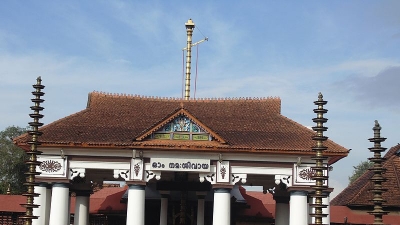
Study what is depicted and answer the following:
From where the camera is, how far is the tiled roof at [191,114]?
27.2m

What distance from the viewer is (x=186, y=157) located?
1081 inches

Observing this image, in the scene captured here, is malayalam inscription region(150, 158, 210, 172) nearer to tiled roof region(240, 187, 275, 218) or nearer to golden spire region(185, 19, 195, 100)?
tiled roof region(240, 187, 275, 218)

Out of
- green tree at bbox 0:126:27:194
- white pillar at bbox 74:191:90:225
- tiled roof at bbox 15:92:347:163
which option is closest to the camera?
tiled roof at bbox 15:92:347:163

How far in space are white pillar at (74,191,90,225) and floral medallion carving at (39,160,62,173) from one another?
5002mm

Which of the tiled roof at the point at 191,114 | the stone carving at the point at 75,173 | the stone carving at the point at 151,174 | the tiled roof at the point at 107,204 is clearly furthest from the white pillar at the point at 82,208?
the stone carving at the point at 151,174

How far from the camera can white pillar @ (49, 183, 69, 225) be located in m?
27.0

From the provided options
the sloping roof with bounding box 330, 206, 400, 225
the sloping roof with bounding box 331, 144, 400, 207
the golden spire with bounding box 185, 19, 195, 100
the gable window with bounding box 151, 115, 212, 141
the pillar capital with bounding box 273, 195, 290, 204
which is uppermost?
the golden spire with bounding box 185, 19, 195, 100

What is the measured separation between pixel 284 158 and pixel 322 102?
12480 mm

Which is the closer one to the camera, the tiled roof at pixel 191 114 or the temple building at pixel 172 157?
the temple building at pixel 172 157

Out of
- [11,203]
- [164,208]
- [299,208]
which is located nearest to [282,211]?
[299,208]

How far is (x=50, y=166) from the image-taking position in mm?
27484

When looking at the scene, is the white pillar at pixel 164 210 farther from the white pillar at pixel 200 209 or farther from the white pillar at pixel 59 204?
the white pillar at pixel 59 204

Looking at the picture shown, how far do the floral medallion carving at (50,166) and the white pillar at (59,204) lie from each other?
1.92 ft

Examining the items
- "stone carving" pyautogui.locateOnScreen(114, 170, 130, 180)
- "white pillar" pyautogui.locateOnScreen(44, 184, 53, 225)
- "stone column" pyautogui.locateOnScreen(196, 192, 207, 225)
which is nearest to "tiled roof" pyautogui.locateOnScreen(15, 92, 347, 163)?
"stone carving" pyautogui.locateOnScreen(114, 170, 130, 180)
